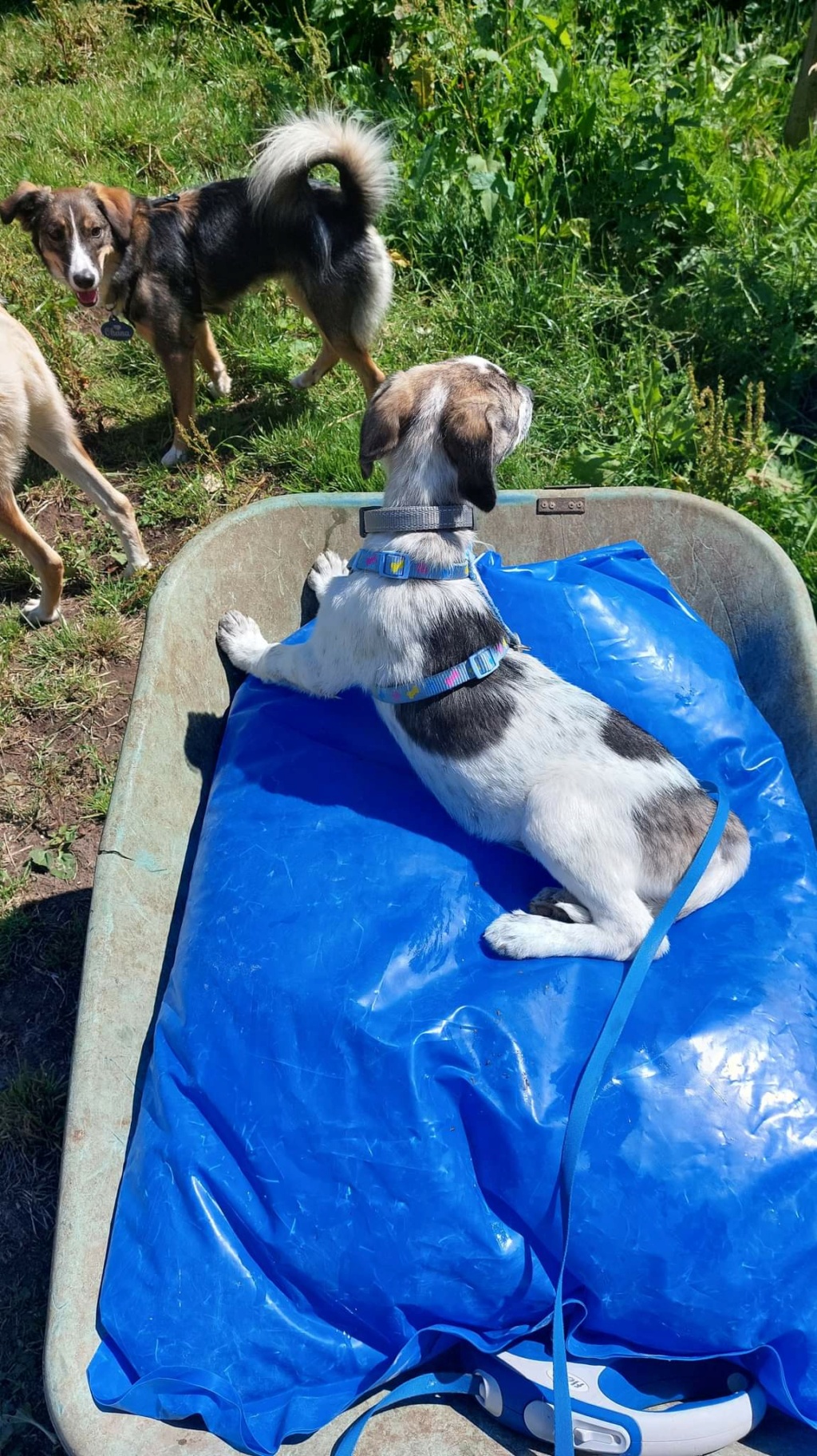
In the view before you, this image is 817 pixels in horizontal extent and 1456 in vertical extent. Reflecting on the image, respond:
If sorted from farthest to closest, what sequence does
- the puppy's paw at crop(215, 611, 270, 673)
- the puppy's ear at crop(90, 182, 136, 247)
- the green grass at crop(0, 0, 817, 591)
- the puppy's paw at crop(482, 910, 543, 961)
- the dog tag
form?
the green grass at crop(0, 0, 817, 591), the dog tag, the puppy's ear at crop(90, 182, 136, 247), the puppy's paw at crop(215, 611, 270, 673), the puppy's paw at crop(482, 910, 543, 961)

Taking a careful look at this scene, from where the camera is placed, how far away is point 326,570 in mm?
3416

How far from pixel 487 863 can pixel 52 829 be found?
177cm

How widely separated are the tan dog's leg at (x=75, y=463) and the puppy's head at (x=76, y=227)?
0.87 meters

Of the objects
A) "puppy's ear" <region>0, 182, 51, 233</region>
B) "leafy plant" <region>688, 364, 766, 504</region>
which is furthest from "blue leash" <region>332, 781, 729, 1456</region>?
"puppy's ear" <region>0, 182, 51, 233</region>

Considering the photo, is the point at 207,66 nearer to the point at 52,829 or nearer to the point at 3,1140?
the point at 52,829

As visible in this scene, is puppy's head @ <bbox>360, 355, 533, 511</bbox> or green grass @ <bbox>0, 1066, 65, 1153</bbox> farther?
green grass @ <bbox>0, 1066, 65, 1153</bbox>

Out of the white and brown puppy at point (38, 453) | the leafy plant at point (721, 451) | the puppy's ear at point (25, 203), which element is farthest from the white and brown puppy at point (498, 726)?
the puppy's ear at point (25, 203)

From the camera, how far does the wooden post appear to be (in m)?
5.12


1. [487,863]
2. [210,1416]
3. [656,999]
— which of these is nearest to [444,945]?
[487,863]

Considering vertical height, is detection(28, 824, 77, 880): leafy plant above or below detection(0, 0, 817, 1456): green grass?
below

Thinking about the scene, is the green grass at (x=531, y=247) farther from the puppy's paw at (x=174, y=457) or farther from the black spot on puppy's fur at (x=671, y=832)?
the black spot on puppy's fur at (x=671, y=832)

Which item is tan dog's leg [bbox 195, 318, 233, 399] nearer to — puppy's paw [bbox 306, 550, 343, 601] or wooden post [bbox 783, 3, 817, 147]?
puppy's paw [bbox 306, 550, 343, 601]

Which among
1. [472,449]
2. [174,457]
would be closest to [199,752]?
[472,449]

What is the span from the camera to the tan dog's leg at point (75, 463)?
146 inches
